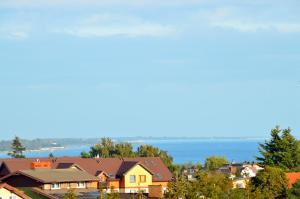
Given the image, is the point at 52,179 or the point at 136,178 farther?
the point at 136,178

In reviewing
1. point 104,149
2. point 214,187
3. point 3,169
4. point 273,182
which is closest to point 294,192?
point 273,182

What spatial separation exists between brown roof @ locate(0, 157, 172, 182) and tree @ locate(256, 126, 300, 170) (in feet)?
39.7

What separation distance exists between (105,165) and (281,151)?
19.5 meters

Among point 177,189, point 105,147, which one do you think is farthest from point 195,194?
point 105,147

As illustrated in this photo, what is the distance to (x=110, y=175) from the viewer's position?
81750mm

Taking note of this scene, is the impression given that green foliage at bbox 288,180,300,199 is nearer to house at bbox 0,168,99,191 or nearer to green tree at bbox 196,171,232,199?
green tree at bbox 196,171,232,199

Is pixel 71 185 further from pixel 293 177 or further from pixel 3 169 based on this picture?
pixel 3 169

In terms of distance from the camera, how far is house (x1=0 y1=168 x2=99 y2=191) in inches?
2354

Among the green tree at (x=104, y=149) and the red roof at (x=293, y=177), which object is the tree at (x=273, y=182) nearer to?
the red roof at (x=293, y=177)

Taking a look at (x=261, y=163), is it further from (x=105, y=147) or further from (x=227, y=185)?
(x=105, y=147)

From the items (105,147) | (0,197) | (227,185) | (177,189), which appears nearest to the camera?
(177,189)

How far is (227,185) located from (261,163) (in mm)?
22644

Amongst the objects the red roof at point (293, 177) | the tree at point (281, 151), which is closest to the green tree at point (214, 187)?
the red roof at point (293, 177)

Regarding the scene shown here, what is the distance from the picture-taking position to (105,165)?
84.6 m
